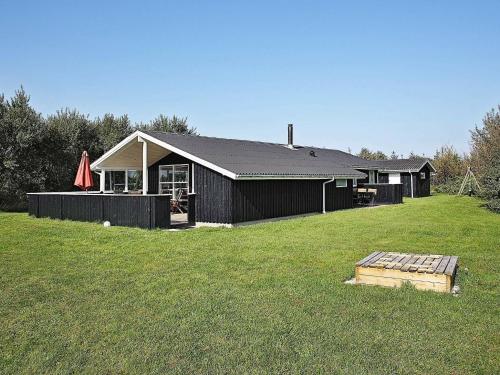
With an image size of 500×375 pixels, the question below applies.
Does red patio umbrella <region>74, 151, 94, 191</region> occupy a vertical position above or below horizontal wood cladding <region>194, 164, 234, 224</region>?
above

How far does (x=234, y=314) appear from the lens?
4.97 meters

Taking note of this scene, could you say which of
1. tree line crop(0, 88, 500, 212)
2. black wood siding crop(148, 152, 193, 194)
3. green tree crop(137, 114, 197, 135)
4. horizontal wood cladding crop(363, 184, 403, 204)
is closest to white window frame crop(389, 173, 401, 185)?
tree line crop(0, 88, 500, 212)

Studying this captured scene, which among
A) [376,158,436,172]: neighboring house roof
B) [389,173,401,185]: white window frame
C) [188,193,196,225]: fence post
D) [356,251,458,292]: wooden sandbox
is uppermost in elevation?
[376,158,436,172]: neighboring house roof

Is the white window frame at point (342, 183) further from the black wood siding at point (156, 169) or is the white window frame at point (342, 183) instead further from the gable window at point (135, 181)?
the gable window at point (135, 181)

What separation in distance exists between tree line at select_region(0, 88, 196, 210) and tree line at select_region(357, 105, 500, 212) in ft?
74.3

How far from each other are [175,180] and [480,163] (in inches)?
983

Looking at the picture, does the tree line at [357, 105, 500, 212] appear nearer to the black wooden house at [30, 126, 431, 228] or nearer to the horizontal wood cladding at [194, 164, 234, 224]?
the black wooden house at [30, 126, 431, 228]

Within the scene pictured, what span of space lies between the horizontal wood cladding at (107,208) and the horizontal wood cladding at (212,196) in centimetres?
157

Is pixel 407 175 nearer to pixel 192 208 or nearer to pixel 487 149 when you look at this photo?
pixel 487 149

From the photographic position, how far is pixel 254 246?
32.2ft

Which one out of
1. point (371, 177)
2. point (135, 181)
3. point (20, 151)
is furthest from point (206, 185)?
point (371, 177)

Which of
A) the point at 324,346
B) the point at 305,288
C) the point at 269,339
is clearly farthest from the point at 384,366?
the point at 305,288

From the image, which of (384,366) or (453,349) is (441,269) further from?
(384,366)

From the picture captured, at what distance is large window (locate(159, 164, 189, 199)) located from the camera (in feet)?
56.1
